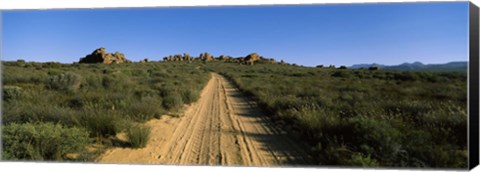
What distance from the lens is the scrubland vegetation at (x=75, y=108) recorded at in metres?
4.80

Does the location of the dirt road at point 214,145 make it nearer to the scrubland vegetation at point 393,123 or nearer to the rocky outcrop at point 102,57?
the scrubland vegetation at point 393,123

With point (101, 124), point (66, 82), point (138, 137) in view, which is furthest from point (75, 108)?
point (138, 137)

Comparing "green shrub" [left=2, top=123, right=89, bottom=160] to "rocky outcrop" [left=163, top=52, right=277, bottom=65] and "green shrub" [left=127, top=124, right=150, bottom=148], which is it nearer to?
"green shrub" [left=127, top=124, right=150, bottom=148]

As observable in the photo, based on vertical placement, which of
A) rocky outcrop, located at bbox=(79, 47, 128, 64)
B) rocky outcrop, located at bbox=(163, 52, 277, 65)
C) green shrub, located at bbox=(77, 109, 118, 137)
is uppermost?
rocky outcrop, located at bbox=(79, 47, 128, 64)

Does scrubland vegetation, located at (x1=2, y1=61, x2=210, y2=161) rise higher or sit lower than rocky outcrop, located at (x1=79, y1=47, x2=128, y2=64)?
lower

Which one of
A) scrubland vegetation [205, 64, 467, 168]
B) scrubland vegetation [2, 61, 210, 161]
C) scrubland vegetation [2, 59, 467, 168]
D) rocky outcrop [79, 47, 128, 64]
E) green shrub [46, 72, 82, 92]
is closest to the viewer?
scrubland vegetation [205, 64, 467, 168]

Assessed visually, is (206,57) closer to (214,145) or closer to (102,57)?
(102,57)

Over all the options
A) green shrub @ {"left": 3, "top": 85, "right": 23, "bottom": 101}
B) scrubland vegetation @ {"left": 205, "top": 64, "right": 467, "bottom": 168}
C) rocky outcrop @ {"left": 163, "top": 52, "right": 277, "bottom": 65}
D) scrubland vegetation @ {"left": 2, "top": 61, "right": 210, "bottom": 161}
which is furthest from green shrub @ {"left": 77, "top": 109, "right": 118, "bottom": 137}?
scrubland vegetation @ {"left": 205, "top": 64, "right": 467, "bottom": 168}

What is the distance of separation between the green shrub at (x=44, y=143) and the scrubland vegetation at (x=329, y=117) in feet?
0.04

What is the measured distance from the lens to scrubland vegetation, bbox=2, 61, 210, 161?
15.7 feet

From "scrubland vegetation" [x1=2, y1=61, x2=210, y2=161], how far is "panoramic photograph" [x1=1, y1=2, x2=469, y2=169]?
0.03 metres

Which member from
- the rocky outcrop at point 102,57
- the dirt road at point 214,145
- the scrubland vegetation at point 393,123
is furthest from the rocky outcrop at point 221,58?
the dirt road at point 214,145

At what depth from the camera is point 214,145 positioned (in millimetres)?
5316

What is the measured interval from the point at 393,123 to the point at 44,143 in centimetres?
473
